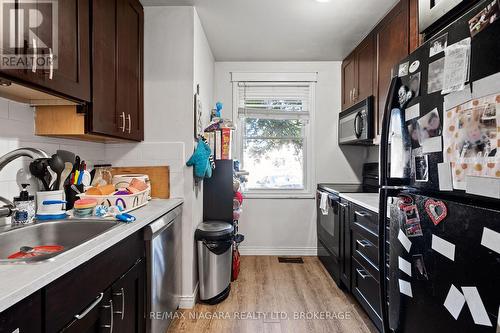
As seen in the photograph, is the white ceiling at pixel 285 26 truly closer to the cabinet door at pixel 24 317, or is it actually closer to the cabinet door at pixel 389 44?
the cabinet door at pixel 389 44

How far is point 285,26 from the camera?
8.32 feet

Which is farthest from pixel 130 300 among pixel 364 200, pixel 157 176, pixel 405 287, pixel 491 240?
pixel 364 200

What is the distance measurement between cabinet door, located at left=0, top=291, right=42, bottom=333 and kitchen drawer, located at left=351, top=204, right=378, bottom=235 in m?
1.73

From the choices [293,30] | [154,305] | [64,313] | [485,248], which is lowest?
[154,305]

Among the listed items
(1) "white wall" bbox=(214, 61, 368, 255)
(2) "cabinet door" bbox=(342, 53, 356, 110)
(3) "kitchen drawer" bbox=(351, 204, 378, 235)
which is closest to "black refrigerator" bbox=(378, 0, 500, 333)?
(3) "kitchen drawer" bbox=(351, 204, 378, 235)

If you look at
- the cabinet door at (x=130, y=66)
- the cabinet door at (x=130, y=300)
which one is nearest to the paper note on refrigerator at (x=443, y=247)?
the cabinet door at (x=130, y=300)

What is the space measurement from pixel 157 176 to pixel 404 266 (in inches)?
70.5

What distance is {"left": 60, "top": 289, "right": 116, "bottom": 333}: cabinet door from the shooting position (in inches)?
36.0

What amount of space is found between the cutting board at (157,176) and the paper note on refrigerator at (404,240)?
1.69 meters

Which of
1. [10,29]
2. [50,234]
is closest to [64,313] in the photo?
[50,234]

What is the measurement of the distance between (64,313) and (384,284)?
1.09m

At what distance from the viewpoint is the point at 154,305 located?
5.08 feet

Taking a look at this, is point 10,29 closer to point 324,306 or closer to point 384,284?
point 384,284

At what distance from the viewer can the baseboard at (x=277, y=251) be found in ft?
11.3
